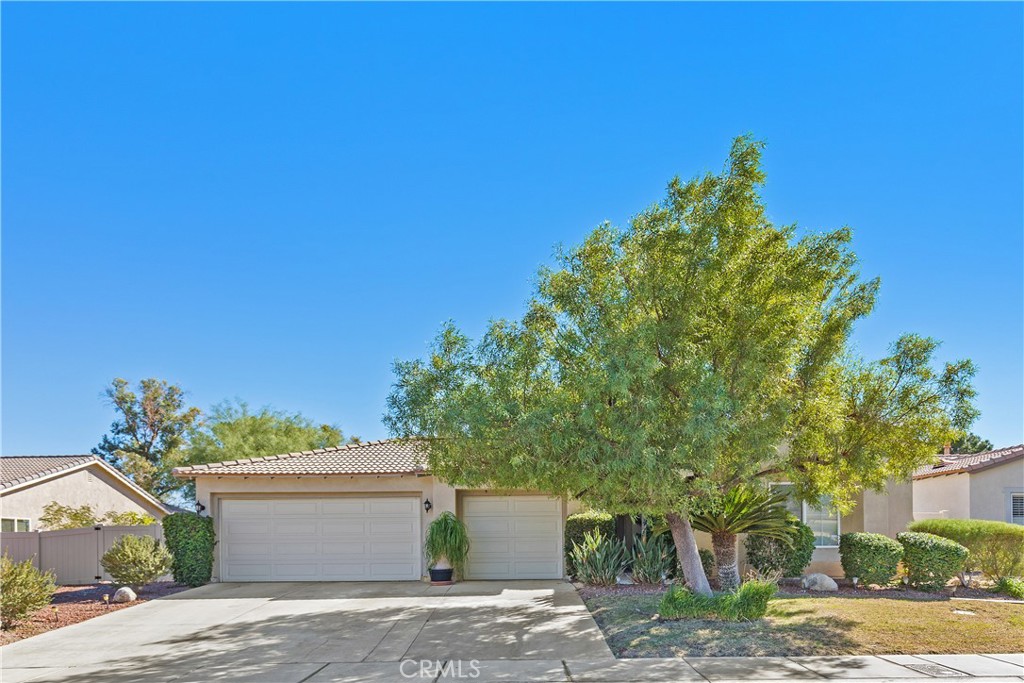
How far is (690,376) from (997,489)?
44.5ft

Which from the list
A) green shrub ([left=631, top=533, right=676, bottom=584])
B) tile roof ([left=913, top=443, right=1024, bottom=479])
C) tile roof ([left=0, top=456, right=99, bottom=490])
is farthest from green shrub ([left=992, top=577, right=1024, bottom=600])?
tile roof ([left=0, top=456, right=99, bottom=490])

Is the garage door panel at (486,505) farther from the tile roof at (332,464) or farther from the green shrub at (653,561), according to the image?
the green shrub at (653,561)

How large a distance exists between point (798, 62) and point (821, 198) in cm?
247

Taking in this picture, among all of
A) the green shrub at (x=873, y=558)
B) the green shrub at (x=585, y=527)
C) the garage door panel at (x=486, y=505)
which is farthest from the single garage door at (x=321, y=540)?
the green shrub at (x=873, y=558)

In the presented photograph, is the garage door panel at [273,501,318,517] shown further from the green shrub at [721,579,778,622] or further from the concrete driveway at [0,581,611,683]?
the green shrub at [721,579,778,622]

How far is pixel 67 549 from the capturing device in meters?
19.1

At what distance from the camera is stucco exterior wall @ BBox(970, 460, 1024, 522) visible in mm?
19594

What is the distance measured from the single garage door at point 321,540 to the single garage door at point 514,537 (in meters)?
1.40

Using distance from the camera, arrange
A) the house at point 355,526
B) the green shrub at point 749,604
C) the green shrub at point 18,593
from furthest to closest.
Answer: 1. the house at point 355,526
2. the green shrub at point 18,593
3. the green shrub at point 749,604

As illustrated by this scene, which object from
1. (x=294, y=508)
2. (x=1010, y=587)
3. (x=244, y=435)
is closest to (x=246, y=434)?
(x=244, y=435)

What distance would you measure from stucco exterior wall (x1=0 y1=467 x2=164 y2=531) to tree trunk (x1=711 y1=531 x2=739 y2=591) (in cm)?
1869

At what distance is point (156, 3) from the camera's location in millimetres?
12008

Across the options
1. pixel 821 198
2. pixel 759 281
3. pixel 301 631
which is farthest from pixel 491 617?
pixel 821 198

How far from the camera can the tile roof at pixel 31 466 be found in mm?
21908
